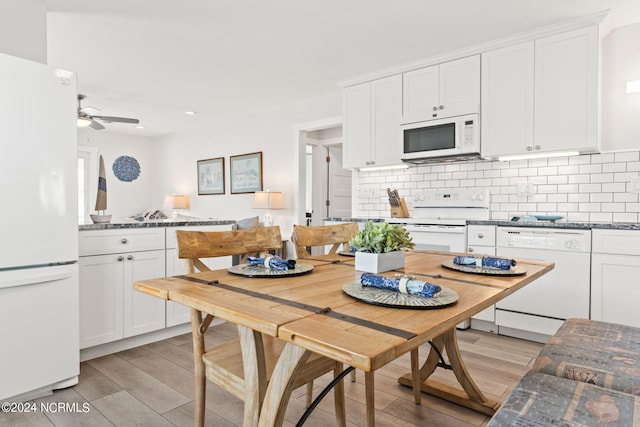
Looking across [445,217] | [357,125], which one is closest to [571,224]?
[445,217]

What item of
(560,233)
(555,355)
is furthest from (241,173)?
(555,355)

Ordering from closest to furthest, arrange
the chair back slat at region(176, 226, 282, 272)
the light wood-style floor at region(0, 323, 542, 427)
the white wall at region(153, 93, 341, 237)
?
the chair back slat at region(176, 226, 282, 272) < the light wood-style floor at region(0, 323, 542, 427) < the white wall at region(153, 93, 341, 237)

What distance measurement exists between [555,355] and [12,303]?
2503 millimetres

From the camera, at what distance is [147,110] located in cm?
558

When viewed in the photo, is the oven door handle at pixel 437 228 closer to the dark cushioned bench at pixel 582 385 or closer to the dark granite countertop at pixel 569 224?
the dark granite countertop at pixel 569 224

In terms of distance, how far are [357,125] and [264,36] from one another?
1.39m

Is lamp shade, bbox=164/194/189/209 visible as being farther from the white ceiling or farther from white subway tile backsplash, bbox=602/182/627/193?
white subway tile backsplash, bbox=602/182/627/193

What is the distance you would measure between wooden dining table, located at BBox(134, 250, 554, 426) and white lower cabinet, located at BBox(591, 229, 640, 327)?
4.85 feet

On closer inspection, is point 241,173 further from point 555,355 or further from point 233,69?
point 555,355

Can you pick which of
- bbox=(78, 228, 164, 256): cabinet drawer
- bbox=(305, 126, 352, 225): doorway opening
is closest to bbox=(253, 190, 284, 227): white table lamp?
bbox=(305, 126, 352, 225): doorway opening

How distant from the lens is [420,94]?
3.64m

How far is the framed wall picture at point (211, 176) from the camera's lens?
625 centimetres

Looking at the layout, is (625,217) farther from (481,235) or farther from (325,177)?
(325,177)

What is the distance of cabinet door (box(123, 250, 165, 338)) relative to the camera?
271cm
